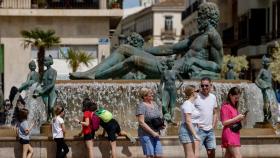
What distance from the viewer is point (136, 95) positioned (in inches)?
821

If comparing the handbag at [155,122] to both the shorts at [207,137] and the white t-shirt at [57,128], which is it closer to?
the shorts at [207,137]

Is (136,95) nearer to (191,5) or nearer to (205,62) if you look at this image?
(205,62)

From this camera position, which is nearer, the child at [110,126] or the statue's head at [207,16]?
the child at [110,126]

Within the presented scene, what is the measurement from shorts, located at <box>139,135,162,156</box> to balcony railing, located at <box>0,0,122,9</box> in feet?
97.8

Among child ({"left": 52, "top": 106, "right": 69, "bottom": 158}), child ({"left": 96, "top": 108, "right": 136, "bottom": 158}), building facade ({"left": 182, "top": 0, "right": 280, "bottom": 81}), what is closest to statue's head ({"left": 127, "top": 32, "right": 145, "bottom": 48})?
child ({"left": 52, "top": 106, "right": 69, "bottom": 158})

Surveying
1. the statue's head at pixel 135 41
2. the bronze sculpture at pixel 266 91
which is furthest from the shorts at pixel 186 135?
the statue's head at pixel 135 41

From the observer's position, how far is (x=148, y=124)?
13945 mm

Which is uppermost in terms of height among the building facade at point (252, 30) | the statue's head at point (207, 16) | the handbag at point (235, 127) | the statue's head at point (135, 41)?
the building facade at point (252, 30)

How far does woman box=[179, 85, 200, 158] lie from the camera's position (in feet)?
43.3

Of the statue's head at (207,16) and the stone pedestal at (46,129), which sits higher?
the statue's head at (207,16)

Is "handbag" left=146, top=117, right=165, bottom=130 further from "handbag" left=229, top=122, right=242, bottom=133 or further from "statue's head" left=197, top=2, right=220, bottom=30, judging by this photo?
"statue's head" left=197, top=2, right=220, bottom=30

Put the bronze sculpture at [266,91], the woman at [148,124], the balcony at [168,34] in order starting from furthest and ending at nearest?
1. the balcony at [168,34]
2. the bronze sculpture at [266,91]
3. the woman at [148,124]

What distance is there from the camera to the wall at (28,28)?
43.2 m

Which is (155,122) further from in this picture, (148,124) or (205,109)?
(205,109)
